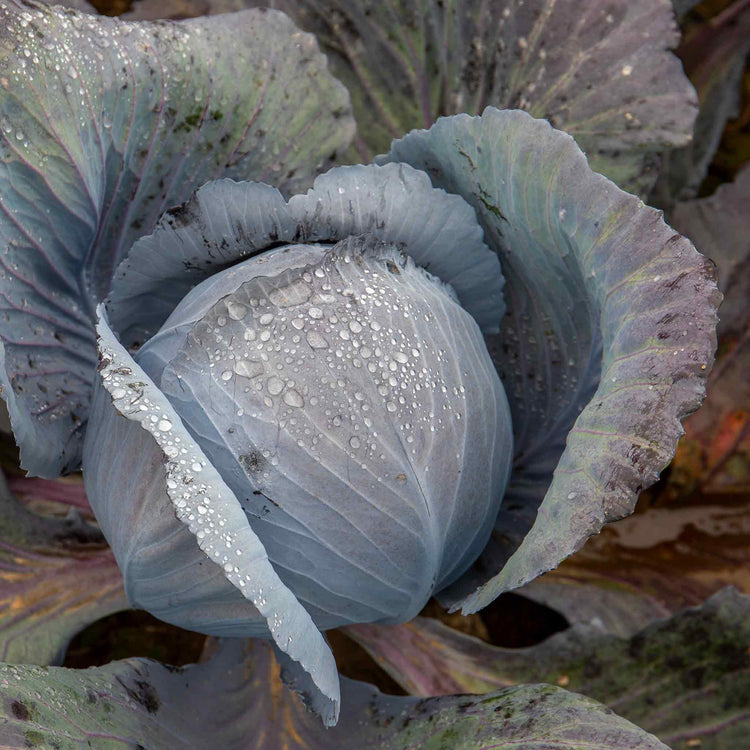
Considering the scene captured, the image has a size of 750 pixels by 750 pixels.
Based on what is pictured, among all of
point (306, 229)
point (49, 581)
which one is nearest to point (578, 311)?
point (306, 229)

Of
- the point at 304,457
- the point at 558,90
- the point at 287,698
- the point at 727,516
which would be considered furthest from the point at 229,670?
the point at 558,90

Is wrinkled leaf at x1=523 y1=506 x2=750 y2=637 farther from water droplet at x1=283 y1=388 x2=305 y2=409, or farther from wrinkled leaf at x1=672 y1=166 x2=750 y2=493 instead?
water droplet at x1=283 y1=388 x2=305 y2=409

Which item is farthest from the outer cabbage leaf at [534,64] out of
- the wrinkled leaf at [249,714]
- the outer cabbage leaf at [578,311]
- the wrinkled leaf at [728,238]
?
the wrinkled leaf at [249,714]

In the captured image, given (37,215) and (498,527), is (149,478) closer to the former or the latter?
(37,215)

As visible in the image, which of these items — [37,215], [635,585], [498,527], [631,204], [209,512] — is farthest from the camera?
[635,585]

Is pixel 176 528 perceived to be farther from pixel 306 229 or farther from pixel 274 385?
pixel 306 229

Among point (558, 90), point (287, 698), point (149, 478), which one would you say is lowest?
point (287, 698)

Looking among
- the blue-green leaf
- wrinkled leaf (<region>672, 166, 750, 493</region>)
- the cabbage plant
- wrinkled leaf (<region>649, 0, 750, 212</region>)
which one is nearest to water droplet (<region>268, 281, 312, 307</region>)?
the cabbage plant
